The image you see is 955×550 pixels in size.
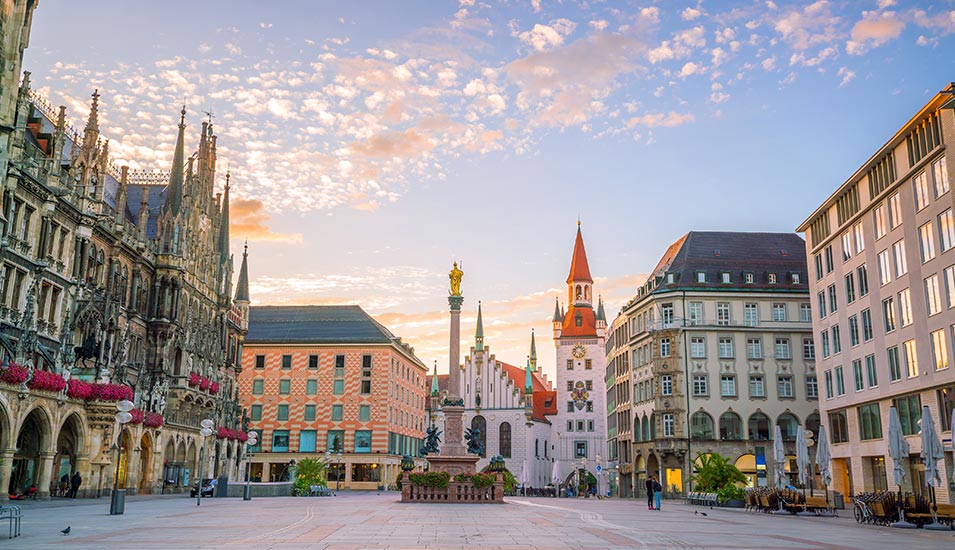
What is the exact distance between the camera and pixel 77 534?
19.2m

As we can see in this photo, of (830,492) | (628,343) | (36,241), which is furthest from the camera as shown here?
(628,343)

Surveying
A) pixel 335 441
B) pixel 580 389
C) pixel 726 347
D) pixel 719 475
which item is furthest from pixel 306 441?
pixel 719 475

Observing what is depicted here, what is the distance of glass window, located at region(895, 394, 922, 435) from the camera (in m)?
42.0

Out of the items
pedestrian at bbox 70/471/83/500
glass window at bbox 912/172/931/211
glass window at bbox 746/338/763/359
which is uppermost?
glass window at bbox 912/172/931/211

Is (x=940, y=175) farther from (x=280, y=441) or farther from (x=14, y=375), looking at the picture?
(x=280, y=441)

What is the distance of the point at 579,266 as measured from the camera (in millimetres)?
123062

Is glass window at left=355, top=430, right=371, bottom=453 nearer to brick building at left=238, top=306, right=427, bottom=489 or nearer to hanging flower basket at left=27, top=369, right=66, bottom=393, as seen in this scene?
brick building at left=238, top=306, right=427, bottom=489

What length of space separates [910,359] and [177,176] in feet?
163

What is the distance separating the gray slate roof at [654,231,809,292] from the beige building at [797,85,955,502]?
1383 centimetres

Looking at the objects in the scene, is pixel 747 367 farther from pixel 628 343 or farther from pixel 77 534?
pixel 77 534

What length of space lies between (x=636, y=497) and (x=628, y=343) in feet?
49.6

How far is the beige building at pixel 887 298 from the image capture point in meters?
39.5

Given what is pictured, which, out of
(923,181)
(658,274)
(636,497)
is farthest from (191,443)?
(923,181)

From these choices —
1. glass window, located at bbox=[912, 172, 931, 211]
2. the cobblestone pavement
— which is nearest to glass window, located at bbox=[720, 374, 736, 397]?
glass window, located at bbox=[912, 172, 931, 211]
